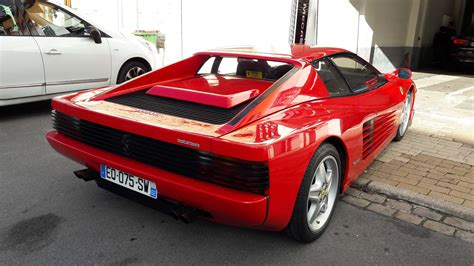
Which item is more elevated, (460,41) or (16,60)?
(460,41)

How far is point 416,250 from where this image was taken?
271 centimetres

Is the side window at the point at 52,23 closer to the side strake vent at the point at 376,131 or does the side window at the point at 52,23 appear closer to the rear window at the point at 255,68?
the rear window at the point at 255,68

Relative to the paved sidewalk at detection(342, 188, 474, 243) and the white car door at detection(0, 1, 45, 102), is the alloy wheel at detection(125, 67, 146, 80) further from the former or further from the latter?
the paved sidewalk at detection(342, 188, 474, 243)

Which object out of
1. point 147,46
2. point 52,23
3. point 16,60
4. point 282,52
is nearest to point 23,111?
point 16,60

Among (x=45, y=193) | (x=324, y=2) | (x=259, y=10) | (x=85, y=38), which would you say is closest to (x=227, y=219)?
(x=45, y=193)

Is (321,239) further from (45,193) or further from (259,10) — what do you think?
(259,10)

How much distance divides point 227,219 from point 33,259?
1.23 meters

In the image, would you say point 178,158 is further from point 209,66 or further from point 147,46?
point 147,46

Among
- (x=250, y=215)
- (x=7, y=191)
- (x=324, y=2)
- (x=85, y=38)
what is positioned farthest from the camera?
(x=324, y=2)

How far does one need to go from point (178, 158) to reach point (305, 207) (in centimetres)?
84

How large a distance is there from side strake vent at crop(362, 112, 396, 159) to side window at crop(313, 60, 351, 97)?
34 cm

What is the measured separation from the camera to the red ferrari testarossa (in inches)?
84.8

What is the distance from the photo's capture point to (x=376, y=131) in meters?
3.57

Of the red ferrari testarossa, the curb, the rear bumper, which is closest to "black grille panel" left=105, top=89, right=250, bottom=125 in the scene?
the red ferrari testarossa
